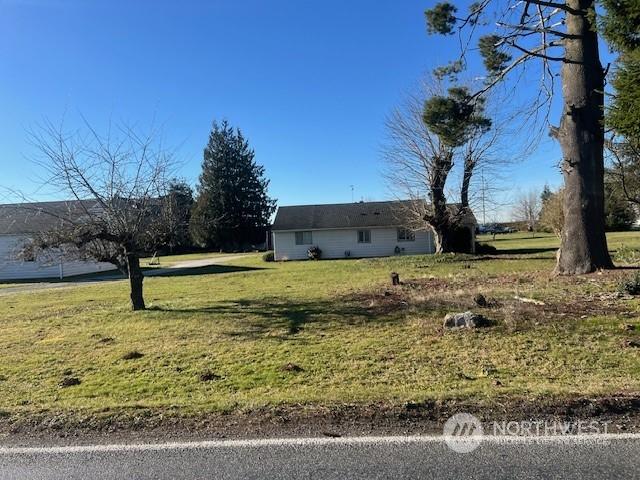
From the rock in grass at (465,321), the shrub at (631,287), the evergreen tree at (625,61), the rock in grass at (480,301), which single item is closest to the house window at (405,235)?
the shrub at (631,287)

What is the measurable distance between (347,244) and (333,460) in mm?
33266

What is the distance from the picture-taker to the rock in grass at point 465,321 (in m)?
7.59

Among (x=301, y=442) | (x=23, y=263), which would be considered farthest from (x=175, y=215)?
(x=23, y=263)

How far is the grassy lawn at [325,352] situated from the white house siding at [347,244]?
23706mm

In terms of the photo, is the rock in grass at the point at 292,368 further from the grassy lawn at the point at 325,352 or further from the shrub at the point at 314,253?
the shrub at the point at 314,253

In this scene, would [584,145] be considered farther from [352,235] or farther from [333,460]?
[352,235]

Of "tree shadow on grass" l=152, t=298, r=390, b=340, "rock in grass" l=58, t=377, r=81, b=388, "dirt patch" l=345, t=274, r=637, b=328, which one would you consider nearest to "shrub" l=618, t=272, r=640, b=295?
"dirt patch" l=345, t=274, r=637, b=328

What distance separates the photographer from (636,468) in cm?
316

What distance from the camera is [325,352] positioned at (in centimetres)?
682

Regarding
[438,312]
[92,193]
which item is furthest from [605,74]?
[92,193]

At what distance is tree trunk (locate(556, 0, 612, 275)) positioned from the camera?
12.5 m

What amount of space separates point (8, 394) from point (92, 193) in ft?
20.8

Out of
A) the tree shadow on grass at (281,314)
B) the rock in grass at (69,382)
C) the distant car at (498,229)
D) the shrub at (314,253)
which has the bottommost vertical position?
the rock in grass at (69,382)
